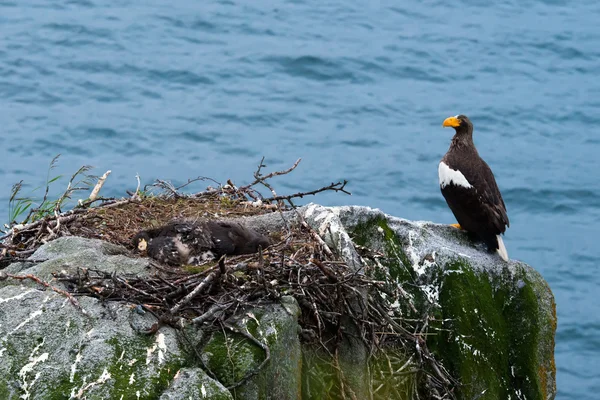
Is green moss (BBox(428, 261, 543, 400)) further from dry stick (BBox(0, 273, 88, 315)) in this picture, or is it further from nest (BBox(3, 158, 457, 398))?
dry stick (BBox(0, 273, 88, 315))

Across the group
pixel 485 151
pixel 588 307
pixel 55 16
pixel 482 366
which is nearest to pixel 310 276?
pixel 482 366

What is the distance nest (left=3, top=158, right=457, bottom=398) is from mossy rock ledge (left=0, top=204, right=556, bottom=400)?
0.22 ft

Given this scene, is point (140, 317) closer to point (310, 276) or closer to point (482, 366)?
point (310, 276)

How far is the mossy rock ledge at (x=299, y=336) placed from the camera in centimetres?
490

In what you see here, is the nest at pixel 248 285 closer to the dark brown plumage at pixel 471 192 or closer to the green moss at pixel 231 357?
the green moss at pixel 231 357

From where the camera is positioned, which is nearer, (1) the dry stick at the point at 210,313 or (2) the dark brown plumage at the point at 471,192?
(1) the dry stick at the point at 210,313

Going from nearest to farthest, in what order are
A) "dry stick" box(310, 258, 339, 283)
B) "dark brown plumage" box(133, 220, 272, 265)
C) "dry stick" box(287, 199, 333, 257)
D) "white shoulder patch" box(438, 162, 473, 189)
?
1. "dry stick" box(310, 258, 339, 283)
2. "dry stick" box(287, 199, 333, 257)
3. "dark brown plumage" box(133, 220, 272, 265)
4. "white shoulder patch" box(438, 162, 473, 189)

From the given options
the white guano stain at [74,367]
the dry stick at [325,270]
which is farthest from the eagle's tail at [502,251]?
the white guano stain at [74,367]

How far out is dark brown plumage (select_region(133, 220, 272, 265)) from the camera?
607 cm

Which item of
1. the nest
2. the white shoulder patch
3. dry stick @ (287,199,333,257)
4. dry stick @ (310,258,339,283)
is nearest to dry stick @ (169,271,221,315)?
the nest

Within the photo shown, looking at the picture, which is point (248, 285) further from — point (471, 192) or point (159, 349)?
point (471, 192)

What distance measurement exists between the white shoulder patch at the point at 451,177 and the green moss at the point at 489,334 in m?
0.96

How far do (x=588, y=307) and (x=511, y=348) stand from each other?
9802 millimetres

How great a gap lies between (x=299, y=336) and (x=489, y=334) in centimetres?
156
